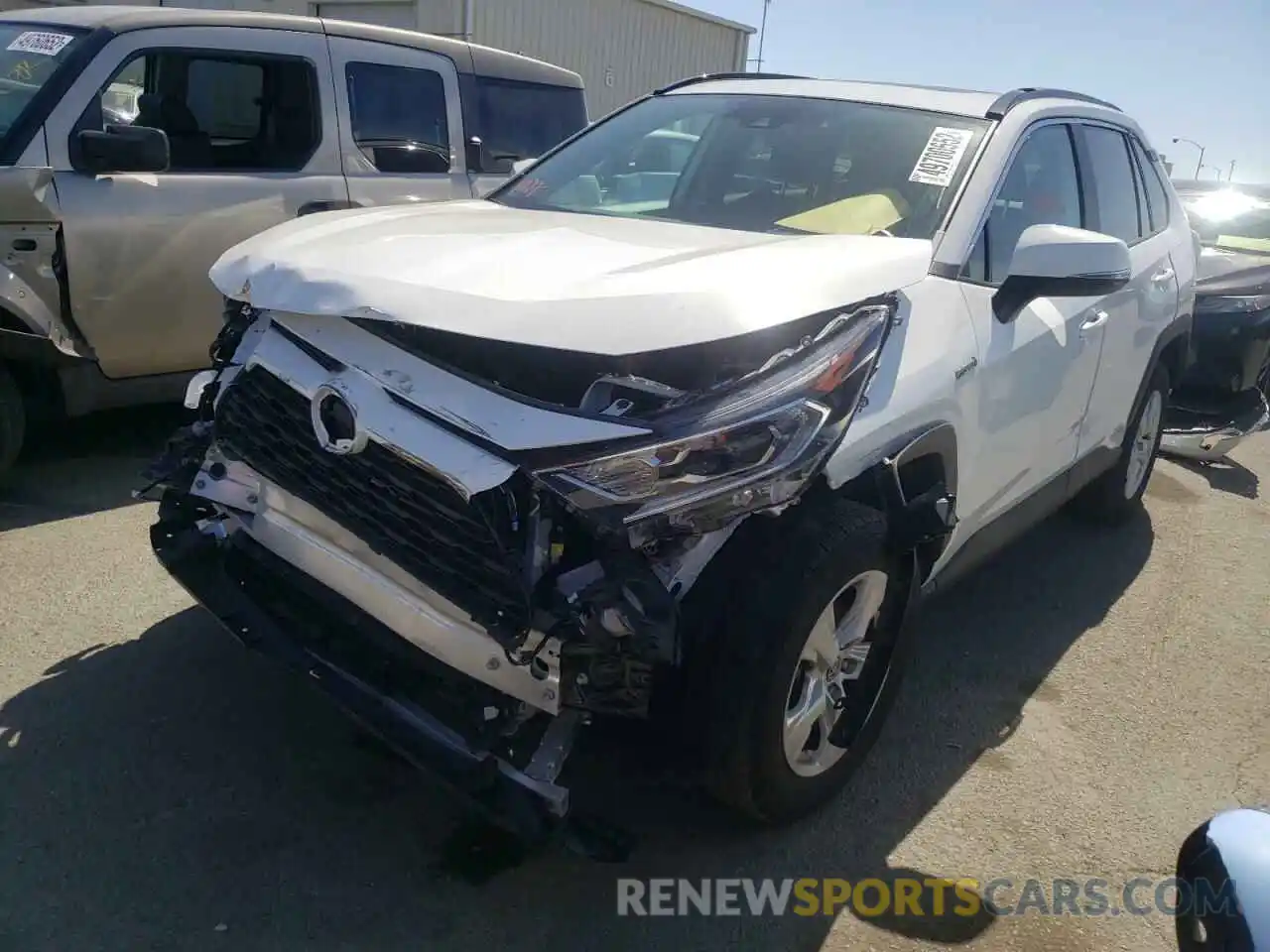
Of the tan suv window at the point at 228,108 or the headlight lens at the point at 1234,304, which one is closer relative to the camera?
the tan suv window at the point at 228,108

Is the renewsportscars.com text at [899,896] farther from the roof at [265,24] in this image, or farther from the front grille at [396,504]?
the roof at [265,24]

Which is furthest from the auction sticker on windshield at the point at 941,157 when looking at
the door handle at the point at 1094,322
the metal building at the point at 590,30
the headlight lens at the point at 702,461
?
the metal building at the point at 590,30

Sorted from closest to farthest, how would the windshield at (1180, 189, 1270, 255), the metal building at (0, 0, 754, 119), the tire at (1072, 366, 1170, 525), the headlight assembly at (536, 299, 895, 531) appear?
1. the headlight assembly at (536, 299, 895, 531)
2. the tire at (1072, 366, 1170, 525)
3. the windshield at (1180, 189, 1270, 255)
4. the metal building at (0, 0, 754, 119)

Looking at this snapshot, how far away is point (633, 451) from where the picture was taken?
2.18m

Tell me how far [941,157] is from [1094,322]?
3.22 ft

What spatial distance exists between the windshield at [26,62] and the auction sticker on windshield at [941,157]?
3660 mm

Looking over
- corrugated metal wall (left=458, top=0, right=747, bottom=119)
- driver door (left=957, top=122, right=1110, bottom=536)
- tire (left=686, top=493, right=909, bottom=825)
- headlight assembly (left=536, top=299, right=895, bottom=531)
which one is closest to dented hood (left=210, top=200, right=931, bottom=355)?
headlight assembly (left=536, top=299, right=895, bottom=531)

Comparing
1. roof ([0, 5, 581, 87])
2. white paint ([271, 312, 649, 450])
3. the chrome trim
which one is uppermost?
roof ([0, 5, 581, 87])

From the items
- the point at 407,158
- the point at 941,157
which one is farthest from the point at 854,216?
the point at 407,158

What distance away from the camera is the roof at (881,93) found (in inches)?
143

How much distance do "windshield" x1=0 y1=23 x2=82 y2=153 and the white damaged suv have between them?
2.19 metres

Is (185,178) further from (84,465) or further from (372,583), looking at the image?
(372,583)

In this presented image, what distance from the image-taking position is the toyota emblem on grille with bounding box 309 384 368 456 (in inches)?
94.0

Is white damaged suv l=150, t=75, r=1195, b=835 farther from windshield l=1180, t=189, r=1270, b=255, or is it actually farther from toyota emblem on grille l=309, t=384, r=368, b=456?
windshield l=1180, t=189, r=1270, b=255
